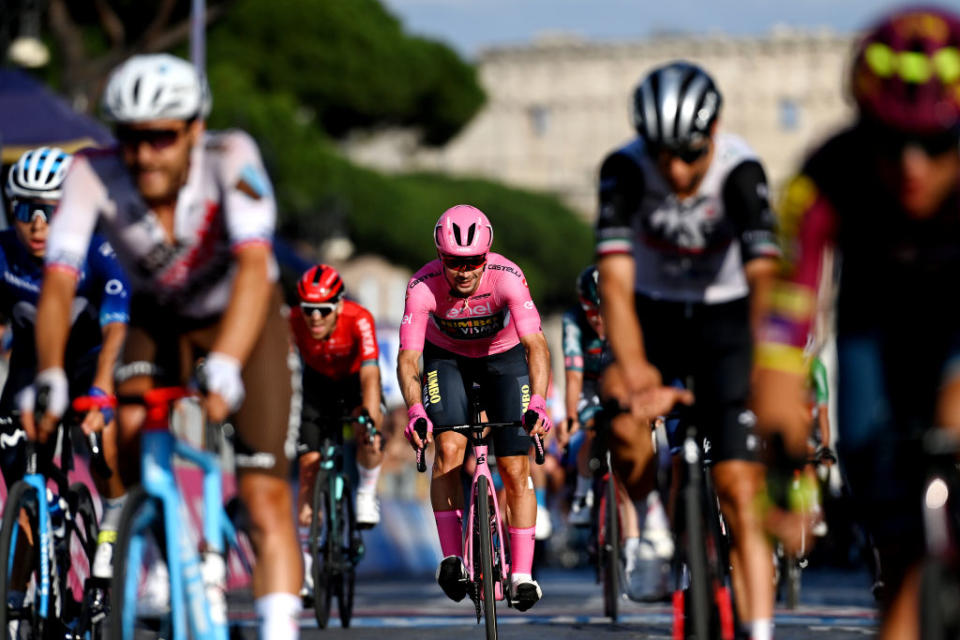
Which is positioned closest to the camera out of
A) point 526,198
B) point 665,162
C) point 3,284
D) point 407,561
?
point 665,162

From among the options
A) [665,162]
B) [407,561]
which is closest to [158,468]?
[665,162]

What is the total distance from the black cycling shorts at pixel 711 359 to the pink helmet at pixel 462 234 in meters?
2.41

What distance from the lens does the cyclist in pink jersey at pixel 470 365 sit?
957cm

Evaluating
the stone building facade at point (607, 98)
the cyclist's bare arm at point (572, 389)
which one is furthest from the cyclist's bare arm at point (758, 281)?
the stone building facade at point (607, 98)

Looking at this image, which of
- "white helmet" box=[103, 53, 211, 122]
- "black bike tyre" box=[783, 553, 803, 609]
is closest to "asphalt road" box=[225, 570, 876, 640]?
"black bike tyre" box=[783, 553, 803, 609]

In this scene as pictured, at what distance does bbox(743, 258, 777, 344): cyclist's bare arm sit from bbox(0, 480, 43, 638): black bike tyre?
2.82 metres

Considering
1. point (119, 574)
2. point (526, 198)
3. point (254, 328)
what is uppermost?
point (526, 198)

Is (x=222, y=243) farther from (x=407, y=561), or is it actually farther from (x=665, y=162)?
(x=407, y=561)

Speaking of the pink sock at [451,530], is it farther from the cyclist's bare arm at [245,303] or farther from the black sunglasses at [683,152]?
the cyclist's bare arm at [245,303]

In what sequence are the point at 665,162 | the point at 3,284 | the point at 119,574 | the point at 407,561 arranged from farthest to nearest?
the point at 407,561, the point at 3,284, the point at 665,162, the point at 119,574

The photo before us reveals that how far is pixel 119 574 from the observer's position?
19.8 feet

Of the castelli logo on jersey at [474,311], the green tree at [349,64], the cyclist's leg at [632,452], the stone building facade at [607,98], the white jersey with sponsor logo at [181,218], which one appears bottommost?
the cyclist's leg at [632,452]

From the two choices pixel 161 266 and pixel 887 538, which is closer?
pixel 887 538

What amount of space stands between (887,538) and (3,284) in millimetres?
4619
